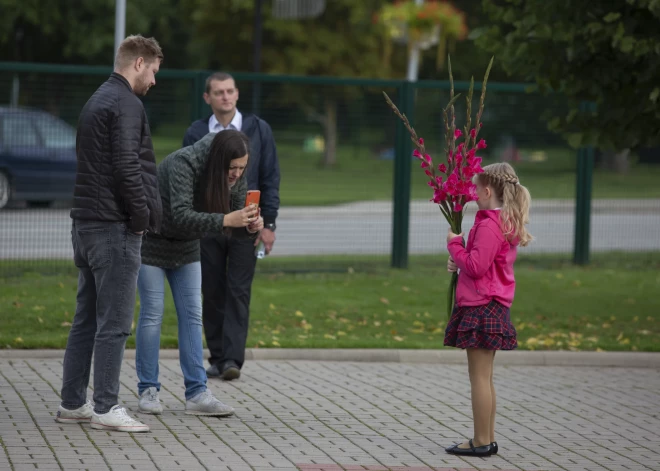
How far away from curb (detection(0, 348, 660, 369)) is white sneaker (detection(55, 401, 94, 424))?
232 cm

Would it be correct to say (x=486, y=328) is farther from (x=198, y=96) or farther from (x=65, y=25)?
(x=65, y=25)

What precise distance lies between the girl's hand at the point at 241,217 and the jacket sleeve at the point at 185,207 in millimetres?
36

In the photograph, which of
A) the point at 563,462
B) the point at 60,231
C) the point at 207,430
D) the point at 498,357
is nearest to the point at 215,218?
the point at 207,430

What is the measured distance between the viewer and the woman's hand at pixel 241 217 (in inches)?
262

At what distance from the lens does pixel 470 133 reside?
6.04 metres

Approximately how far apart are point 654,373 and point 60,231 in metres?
6.36

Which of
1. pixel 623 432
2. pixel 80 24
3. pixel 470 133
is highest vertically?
pixel 80 24

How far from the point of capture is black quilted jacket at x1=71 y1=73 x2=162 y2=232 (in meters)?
6.05

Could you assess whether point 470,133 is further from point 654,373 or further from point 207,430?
point 654,373

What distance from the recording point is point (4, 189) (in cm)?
1170

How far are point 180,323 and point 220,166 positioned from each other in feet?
3.21

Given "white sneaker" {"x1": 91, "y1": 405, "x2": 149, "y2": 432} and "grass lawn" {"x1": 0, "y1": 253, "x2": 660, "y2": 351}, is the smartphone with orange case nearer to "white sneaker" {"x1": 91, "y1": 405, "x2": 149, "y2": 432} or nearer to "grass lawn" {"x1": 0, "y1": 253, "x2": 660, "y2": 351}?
"white sneaker" {"x1": 91, "y1": 405, "x2": 149, "y2": 432}

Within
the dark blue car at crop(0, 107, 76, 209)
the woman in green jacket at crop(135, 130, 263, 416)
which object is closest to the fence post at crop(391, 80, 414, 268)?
the dark blue car at crop(0, 107, 76, 209)

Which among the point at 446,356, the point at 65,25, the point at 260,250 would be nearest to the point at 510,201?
the point at 260,250
